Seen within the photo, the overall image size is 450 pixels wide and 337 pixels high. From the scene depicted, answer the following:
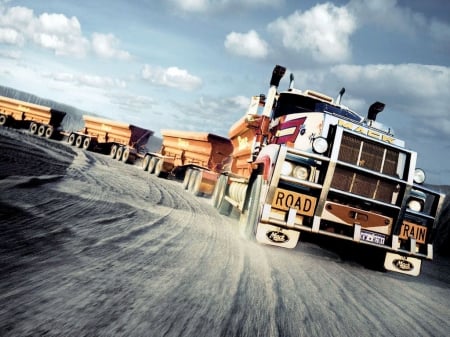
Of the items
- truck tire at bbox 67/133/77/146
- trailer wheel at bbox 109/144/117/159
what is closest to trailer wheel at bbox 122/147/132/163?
trailer wheel at bbox 109/144/117/159

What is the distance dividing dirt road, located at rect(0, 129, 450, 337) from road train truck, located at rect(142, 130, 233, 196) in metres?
6.88

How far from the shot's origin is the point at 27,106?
980 inches

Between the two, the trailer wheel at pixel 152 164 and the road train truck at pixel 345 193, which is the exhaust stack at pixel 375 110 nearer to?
the road train truck at pixel 345 193

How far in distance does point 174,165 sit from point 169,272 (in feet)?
43.3

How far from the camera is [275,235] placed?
4332 millimetres

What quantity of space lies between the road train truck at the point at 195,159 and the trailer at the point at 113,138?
10.0 feet

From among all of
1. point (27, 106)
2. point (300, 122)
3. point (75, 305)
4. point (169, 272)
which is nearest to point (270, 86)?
point (300, 122)

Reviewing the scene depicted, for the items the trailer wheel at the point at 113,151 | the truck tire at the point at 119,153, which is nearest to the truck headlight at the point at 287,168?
the truck tire at the point at 119,153

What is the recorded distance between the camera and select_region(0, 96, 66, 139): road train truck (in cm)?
2398

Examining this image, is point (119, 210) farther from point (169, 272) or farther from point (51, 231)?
point (169, 272)

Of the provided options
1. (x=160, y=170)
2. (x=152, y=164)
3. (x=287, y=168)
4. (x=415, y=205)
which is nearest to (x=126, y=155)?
(x=152, y=164)

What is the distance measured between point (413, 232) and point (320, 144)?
2169 mm

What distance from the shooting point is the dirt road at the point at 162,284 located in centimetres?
189

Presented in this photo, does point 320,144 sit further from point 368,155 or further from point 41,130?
point 41,130
